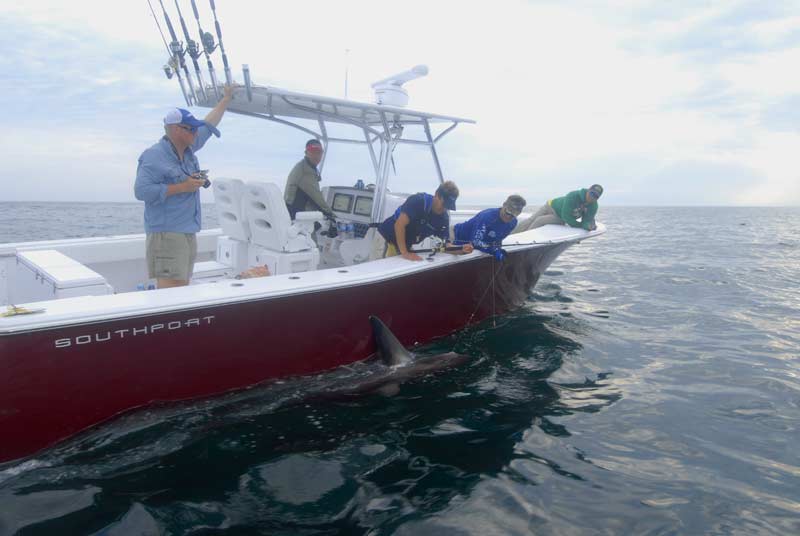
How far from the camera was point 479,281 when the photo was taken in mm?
6184

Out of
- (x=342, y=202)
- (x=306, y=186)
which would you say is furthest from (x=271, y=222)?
(x=342, y=202)

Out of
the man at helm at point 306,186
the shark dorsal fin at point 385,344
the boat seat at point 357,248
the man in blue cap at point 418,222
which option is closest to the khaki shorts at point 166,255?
the shark dorsal fin at point 385,344

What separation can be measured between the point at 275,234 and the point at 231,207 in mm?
769

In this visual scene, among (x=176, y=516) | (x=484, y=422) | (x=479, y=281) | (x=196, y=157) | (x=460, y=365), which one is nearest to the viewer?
(x=176, y=516)

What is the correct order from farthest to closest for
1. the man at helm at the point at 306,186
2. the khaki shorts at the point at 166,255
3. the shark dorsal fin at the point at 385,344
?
the man at helm at the point at 306,186
the shark dorsal fin at the point at 385,344
the khaki shorts at the point at 166,255

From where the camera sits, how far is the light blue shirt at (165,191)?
407 centimetres

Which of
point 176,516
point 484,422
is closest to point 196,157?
point 176,516

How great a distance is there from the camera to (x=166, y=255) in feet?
14.3

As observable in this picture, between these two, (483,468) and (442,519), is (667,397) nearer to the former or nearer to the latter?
(483,468)

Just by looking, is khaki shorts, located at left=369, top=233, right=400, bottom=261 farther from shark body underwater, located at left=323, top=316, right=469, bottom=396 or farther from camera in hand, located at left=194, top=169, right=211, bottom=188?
camera in hand, located at left=194, top=169, right=211, bottom=188

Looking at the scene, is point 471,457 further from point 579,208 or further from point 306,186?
point 579,208

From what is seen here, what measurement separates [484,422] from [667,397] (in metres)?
1.94

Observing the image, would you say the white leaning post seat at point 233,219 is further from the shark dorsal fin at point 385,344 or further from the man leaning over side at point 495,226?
the man leaning over side at point 495,226

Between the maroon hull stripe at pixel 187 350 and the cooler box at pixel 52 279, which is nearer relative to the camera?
the maroon hull stripe at pixel 187 350
